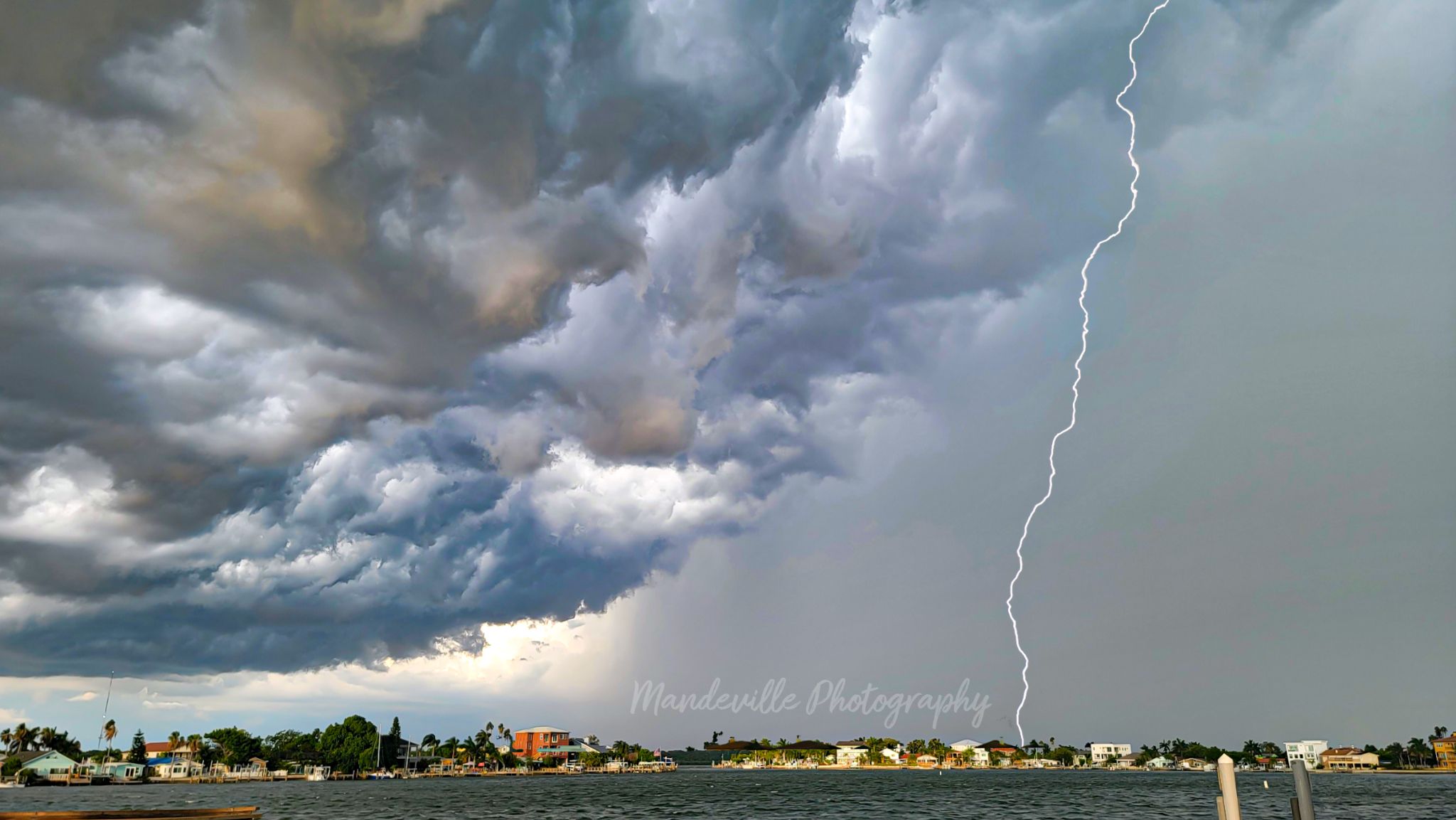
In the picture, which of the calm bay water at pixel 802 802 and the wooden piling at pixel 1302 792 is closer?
the wooden piling at pixel 1302 792

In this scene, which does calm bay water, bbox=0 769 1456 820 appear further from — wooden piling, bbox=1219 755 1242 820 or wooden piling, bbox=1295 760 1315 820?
wooden piling, bbox=1295 760 1315 820

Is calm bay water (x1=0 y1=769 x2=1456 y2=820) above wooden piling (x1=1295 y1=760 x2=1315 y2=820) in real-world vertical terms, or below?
below

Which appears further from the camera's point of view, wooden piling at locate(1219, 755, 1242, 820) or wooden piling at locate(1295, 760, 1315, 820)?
wooden piling at locate(1219, 755, 1242, 820)

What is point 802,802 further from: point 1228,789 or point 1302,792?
point 1302,792

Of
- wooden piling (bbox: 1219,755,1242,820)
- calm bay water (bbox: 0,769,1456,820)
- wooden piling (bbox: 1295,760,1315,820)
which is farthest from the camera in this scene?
calm bay water (bbox: 0,769,1456,820)

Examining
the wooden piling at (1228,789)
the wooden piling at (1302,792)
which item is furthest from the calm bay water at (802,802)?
the wooden piling at (1302,792)

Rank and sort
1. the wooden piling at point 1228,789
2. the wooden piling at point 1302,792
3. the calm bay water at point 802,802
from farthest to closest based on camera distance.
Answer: the calm bay water at point 802,802
the wooden piling at point 1228,789
the wooden piling at point 1302,792

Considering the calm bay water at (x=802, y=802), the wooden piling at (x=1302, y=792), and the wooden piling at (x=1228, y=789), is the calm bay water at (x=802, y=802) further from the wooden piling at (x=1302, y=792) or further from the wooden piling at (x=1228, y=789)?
the wooden piling at (x=1302, y=792)

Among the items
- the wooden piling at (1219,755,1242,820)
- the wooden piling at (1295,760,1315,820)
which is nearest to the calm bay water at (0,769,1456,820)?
the wooden piling at (1219,755,1242,820)

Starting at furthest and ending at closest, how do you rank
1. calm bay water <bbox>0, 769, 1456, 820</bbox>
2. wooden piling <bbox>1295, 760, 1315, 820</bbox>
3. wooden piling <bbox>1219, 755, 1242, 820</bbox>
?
calm bay water <bbox>0, 769, 1456, 820</bbox> < wooden piling <bbox>1219, 755, 1242, 820</bbox> < wooden piling <bbox>1295, 760, 1315, 820</bbox>

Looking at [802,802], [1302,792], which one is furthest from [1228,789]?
[802,802]

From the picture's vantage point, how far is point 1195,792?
459 feet

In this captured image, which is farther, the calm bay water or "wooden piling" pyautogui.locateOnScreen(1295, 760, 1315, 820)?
the calm bay water

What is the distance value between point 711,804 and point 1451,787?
142 meters
